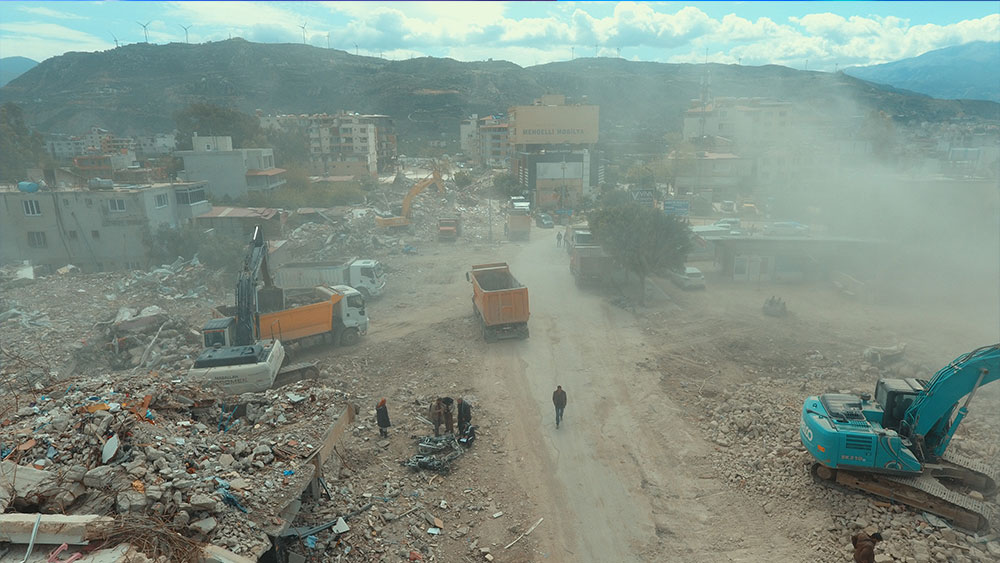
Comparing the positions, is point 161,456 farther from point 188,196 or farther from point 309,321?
point 188,196

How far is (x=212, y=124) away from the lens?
173 feet

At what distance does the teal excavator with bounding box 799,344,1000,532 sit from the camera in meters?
7.52

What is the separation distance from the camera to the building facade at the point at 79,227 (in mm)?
24203

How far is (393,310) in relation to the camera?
63.1 ft

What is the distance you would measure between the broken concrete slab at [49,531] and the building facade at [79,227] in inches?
894

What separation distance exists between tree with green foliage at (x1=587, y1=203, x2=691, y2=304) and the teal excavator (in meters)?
10.9

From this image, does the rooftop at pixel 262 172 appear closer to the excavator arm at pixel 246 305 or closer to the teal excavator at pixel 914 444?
the excavator arm at pixel 246 305

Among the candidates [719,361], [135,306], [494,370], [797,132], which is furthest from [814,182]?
[135,306]

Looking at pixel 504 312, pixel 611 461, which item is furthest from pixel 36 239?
pixel 611 461

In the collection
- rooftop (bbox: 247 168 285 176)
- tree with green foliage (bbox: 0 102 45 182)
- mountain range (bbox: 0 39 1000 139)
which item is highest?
mountain range (bbox: 0 39 1000 139)

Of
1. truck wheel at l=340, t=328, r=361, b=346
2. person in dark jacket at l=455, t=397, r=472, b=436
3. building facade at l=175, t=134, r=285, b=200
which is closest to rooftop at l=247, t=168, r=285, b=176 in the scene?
building facade at l=175, t=134, r=285, b=200

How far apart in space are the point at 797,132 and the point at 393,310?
166 feet

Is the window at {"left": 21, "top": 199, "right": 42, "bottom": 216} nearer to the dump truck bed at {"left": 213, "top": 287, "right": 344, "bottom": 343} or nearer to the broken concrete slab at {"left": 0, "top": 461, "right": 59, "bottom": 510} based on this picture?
the dump truck bed at {"left": 213, "top": 287, "right": 344, "bottom": 343}

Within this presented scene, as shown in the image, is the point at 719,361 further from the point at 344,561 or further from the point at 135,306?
the point at 135,306
